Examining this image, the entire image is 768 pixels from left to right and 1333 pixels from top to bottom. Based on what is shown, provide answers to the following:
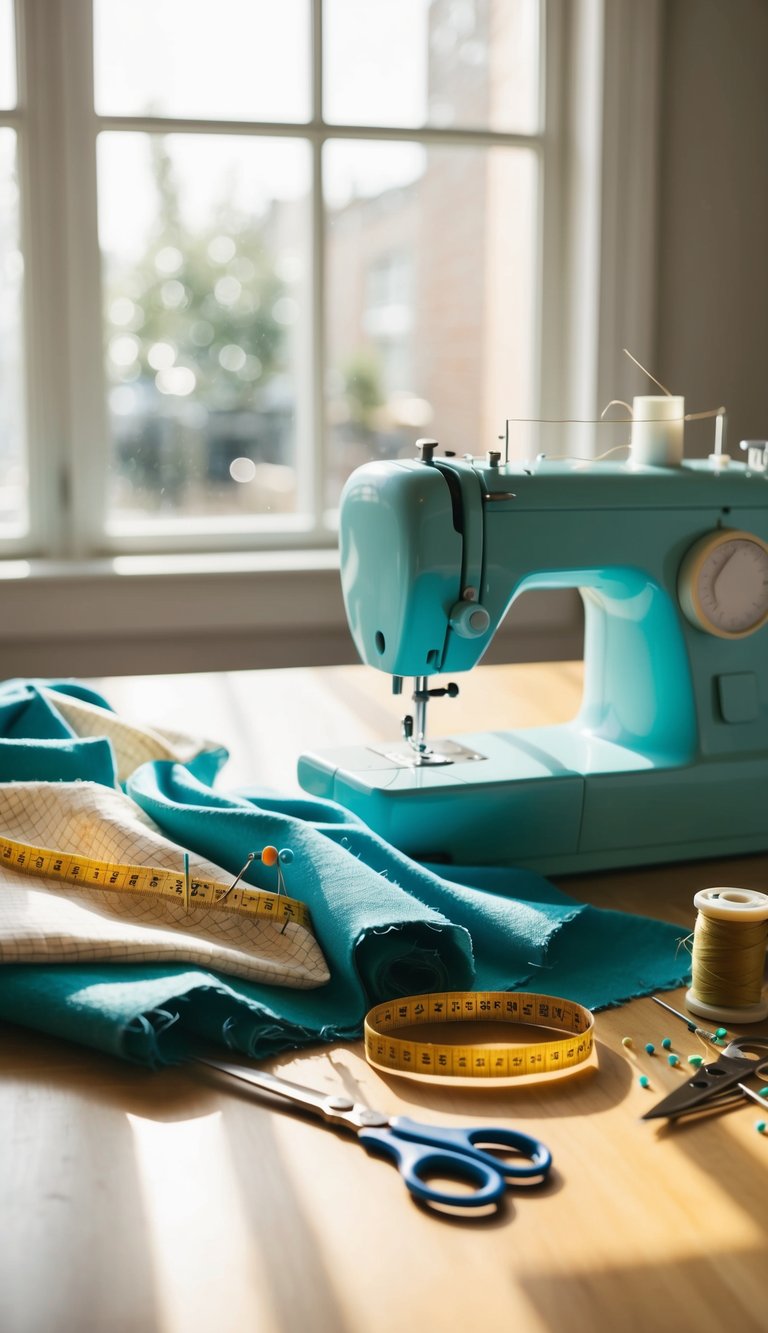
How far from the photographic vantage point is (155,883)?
1.26 m

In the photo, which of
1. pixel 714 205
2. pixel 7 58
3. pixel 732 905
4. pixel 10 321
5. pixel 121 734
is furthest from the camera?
pixel 714 205

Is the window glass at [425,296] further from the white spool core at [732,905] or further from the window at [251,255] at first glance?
the white spool core at [732,905]

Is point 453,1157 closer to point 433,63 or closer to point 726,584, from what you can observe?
point 726,584

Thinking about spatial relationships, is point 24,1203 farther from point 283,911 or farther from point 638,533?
point 638,533

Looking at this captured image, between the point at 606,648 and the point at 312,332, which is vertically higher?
the point at 312,332

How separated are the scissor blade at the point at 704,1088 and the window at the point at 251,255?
9.77 ft

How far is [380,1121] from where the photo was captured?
96 centimetres

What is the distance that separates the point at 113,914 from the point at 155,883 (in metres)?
0.05

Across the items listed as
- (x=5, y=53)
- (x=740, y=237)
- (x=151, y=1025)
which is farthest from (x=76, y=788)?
(x=740, y=237)

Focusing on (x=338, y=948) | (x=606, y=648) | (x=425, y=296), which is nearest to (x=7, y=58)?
(x=425, y=296)

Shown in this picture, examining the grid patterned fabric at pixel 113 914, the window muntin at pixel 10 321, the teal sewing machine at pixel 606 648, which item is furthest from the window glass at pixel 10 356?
the grid patterned fabric at pixel 113 914

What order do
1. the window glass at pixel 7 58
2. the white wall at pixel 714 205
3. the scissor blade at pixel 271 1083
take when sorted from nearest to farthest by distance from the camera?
the scissor blade at pixel 271 1083, the window glass at pixel 7 58, the white wall at pixel 714 205

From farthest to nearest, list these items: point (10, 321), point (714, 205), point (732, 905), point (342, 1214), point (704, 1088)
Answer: point (714, 205) → point (10, 321) → point (732, 905) → point (704, 1088) → point (342, 1214)

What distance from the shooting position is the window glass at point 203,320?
3.69 metres
